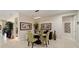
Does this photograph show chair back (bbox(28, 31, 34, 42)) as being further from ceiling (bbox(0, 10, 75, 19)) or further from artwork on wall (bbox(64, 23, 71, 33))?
artwork on wall (bbox(64, 23, 71, 33))

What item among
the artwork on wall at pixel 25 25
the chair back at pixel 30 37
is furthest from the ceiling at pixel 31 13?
the chair back at pixel 30 37

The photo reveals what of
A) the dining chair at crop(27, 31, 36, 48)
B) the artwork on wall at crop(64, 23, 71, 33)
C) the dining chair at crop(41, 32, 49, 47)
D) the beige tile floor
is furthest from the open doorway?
the dining chair at crop(27, 31, 36, 48)

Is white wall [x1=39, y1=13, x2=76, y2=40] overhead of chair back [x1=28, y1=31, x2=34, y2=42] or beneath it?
overhead

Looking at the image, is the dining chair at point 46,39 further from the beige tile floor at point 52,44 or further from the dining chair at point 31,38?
the dining chair at point 31,38

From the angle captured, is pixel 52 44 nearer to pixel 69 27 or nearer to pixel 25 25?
pixel 69 27

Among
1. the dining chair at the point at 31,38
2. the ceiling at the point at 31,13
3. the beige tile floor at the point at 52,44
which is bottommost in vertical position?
the beige tile floor at the point at 52,44

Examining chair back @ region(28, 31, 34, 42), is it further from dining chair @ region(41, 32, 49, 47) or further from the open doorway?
Answer: the open doorway

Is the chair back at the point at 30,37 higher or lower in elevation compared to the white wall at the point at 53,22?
lower

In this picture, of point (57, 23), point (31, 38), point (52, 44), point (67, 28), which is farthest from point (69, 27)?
point (31, 38)

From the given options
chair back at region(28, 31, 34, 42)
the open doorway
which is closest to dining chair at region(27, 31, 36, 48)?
chair back at region(28, 31, 34, 42)

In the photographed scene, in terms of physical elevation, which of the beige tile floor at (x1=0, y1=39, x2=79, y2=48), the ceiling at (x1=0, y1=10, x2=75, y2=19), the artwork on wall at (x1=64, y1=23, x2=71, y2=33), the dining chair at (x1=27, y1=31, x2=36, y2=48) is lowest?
the beige tile floor at (x1=0, y1=39, x2=79, y2=48)

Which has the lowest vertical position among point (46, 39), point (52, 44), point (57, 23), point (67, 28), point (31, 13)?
point (52, 44)
